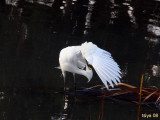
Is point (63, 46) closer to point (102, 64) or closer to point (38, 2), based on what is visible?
point (102, 64)

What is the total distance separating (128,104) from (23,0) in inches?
289

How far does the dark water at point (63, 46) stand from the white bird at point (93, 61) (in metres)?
0.47

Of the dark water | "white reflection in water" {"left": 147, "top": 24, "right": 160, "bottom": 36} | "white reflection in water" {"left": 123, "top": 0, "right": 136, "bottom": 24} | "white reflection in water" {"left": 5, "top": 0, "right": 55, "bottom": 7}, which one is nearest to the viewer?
the dark water

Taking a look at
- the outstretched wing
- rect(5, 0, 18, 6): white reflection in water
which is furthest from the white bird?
rect(5, 0, 18, 6): white reflection in water

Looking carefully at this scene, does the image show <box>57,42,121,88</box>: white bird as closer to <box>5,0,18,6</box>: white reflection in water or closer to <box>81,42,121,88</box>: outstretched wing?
<box>81,42,121,88</box>: outstretched wing

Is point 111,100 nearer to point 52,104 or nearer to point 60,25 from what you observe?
point 52,104

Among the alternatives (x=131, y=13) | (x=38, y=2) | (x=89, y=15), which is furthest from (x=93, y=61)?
(x=131, y=13)

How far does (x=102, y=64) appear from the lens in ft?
19.8

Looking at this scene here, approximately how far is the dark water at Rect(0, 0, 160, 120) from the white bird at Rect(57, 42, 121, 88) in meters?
0.47

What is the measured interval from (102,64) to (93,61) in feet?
0.77

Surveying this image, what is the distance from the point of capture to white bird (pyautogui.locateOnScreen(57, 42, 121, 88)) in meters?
5.71

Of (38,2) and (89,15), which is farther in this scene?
(38,2)

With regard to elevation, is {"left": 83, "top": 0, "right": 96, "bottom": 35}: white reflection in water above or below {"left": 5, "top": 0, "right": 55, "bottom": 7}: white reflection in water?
below

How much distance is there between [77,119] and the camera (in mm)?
6355
